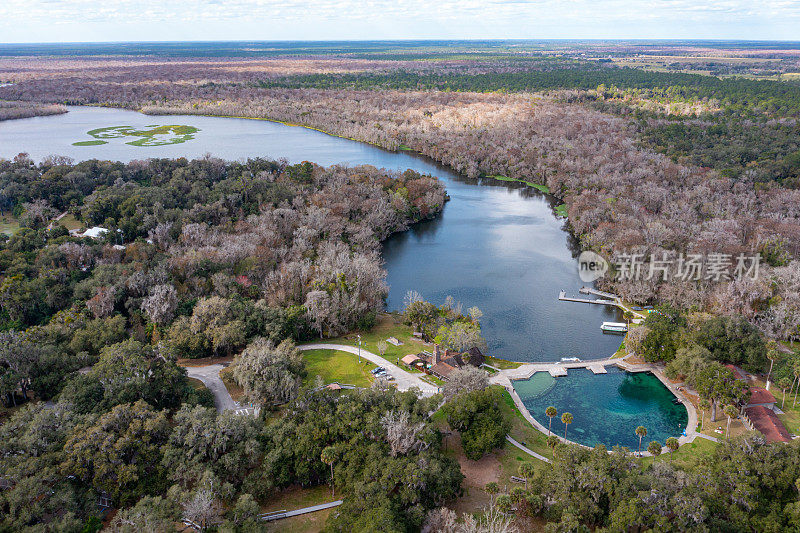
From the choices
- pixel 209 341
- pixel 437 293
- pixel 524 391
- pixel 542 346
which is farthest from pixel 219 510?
pixel 437 293

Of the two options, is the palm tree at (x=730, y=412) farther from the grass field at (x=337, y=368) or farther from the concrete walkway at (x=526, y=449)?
the grass field at (x=337, y=368)

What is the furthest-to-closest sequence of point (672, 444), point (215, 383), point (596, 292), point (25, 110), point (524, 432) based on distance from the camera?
point (25, 110) < point (596, 292) < point (215, 383) < point (524, 432) < point (672, 444)

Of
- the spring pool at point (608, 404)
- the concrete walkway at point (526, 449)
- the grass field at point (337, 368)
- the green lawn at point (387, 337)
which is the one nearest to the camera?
the concrete walkway at point (526, 449)

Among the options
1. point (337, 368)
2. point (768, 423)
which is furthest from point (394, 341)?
point (768, 423)

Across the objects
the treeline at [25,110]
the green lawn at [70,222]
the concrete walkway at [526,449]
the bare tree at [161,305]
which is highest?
the treeline at [25,110]

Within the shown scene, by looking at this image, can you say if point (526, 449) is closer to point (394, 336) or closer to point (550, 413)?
point (550, 413)

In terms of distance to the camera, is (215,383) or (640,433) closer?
(640,433)

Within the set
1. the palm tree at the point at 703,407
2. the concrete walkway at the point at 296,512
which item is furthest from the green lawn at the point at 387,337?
the palm tree at the point at 703,407

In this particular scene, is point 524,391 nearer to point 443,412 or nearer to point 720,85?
point 443,412
